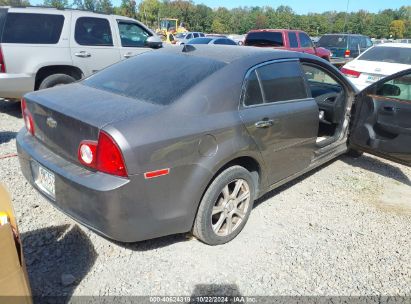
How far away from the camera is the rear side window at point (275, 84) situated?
3.11 metres

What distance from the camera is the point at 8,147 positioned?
4.88m

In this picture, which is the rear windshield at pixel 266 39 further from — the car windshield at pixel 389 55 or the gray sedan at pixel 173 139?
the gray sedan at pixel 173 139

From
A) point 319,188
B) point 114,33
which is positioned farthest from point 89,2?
point 319,188

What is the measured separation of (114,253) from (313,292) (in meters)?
1.51

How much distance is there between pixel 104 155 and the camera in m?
2.31

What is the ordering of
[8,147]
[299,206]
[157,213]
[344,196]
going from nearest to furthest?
[157,213], [299,206], [344,196], [8,147]

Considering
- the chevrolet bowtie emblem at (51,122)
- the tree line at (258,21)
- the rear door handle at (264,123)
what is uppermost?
the tree line at (258,21)

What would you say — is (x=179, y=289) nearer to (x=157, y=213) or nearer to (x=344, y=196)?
(x=157, y=213)

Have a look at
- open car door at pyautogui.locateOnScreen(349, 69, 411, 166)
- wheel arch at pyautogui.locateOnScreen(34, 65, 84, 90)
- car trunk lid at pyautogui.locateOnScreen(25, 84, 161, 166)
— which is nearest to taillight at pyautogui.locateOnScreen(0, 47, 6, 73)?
wheel arch at pyautogui.locateOnScreen(34, 65, 84, 90)

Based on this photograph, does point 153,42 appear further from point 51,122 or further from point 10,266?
point 10,266

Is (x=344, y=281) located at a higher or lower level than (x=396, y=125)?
lower

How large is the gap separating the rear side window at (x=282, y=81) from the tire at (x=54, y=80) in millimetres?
4134

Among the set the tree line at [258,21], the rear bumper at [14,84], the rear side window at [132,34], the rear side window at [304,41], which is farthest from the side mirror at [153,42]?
the tree line at [258,21]

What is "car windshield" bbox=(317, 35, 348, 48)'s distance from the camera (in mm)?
16344
